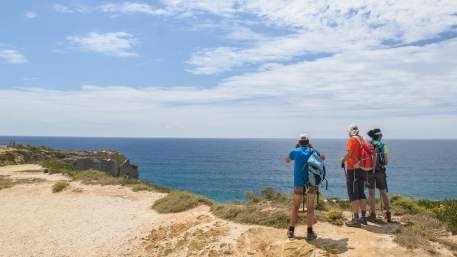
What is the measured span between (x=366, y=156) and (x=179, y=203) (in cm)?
862

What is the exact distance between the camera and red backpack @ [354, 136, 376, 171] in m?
11.5

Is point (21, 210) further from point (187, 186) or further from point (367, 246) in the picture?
point (187, 186)

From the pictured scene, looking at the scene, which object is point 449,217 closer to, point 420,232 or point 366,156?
point 420,232

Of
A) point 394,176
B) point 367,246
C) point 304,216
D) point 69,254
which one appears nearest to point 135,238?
point 69,254

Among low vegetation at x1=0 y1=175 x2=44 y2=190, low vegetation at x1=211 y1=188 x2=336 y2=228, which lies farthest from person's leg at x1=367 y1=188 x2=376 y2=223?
low vegetation at x1=0 y1=175 x2=44 y2=190

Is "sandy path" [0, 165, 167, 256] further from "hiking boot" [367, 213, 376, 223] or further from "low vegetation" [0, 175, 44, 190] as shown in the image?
"hiking boot" [367, 213, 376, 223]

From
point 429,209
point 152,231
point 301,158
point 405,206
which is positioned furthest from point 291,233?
point 429,209

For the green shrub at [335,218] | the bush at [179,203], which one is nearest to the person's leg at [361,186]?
the green shrub at [335,218]

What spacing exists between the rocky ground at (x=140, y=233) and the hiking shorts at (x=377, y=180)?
4.00 feet

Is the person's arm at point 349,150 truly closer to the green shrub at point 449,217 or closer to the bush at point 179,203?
the green shrub at point 449,217

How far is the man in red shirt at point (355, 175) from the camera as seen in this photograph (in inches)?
446

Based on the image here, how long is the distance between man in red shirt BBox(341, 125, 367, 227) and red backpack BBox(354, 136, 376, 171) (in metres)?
0.09

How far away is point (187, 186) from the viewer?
8212 cm

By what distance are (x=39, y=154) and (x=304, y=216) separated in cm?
4880
